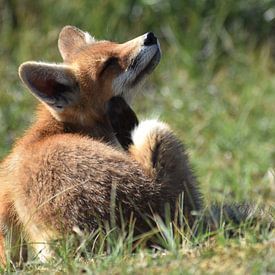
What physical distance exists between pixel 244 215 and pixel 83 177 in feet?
3.56

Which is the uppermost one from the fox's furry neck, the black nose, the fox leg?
the black nose

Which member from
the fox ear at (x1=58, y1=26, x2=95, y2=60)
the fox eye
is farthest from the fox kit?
the fox ear at (x1=58, y1=26, x2=95, y2=60)

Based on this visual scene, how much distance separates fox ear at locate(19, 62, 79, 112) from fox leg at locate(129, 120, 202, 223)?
876 mm

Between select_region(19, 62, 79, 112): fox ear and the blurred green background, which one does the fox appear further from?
the blurred green background

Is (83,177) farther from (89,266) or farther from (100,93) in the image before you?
(100,93)

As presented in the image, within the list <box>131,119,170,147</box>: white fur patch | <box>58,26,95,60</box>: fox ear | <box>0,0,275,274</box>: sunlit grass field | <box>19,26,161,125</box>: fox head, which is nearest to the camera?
<box>131,119,170,147</box>: white fur patch

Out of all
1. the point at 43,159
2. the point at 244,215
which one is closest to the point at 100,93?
the point at 43,159

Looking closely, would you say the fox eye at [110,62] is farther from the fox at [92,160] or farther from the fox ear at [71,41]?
the fox ear at [71,41]

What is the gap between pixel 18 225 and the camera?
606 centimetres

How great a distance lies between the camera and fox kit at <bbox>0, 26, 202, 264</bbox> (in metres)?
5.65

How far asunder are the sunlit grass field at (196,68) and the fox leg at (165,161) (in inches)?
101

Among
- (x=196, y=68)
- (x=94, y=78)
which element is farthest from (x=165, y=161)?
(x=196, y=68)

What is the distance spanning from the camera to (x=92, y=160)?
5781 mm

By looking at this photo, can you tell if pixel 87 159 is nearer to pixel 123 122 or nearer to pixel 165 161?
pixel 165 161
